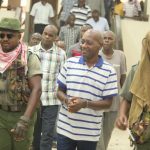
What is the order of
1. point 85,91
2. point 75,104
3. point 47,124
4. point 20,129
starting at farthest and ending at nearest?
1. point 47,124
2. point 85,91
3. point 75,104
4. point 20,129

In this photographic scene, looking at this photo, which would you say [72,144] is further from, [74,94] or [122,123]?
[122,123]

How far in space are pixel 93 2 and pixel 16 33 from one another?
977 cm

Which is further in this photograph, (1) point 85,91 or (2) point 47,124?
(2) point 47,124

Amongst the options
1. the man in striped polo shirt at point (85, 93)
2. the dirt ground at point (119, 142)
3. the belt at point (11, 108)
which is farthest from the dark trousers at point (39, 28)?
the belt at point (11, 108)

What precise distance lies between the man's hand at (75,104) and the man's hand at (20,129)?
0.61 m

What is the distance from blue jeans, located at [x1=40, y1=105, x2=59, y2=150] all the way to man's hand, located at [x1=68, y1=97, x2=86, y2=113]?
2.19 m

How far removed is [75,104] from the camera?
4.94m

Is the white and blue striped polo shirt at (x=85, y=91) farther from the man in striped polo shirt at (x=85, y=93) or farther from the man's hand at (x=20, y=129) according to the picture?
the man's hand at (x=20, y=129)

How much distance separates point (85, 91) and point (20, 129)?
101cm

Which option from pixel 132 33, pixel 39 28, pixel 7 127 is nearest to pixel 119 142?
pixel 7 127

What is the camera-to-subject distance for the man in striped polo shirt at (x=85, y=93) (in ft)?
17.0

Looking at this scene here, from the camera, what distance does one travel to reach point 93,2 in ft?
46.9

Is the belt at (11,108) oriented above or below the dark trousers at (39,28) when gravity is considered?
above

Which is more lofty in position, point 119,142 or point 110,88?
point 110,88
